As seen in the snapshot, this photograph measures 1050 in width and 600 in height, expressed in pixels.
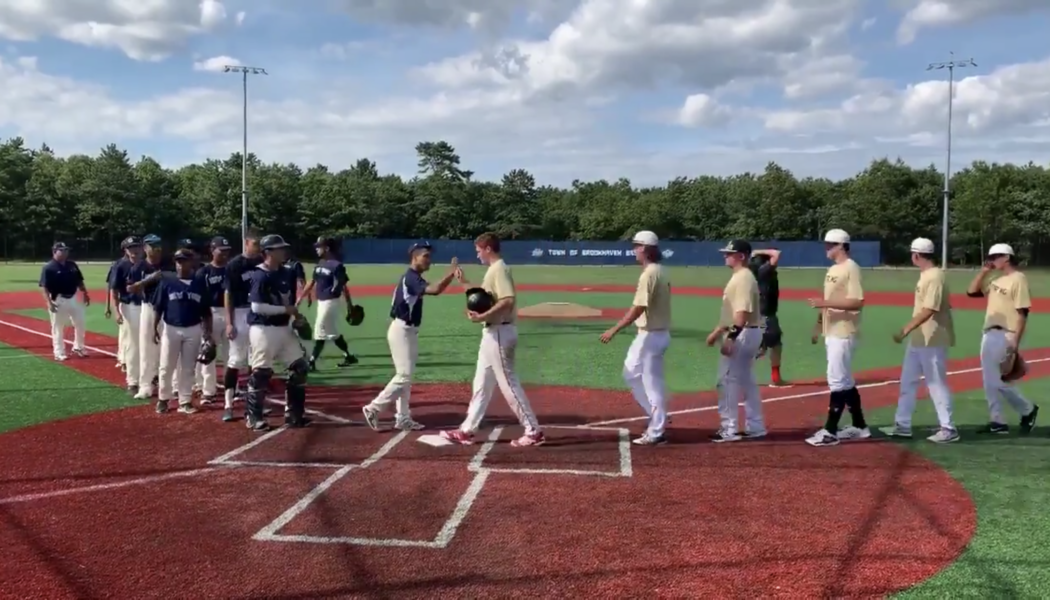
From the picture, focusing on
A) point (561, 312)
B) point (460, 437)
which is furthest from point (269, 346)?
point (561, 312)

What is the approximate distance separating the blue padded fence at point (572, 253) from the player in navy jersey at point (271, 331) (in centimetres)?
5233

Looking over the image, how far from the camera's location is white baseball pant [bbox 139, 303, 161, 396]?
10.6m

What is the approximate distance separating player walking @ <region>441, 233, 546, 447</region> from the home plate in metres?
0.10

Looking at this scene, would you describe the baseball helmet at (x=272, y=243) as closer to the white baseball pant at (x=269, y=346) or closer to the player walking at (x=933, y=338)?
the white baseball pant at (x=269, y=346)

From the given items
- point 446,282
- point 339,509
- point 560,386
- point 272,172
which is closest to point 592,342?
point 560,386

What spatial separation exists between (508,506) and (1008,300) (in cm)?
614

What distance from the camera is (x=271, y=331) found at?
8742 mm

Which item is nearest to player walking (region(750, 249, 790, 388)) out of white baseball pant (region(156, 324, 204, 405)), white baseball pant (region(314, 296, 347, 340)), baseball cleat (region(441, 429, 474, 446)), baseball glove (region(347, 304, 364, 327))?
baseball cleat (region(441, 429, 474, 446))

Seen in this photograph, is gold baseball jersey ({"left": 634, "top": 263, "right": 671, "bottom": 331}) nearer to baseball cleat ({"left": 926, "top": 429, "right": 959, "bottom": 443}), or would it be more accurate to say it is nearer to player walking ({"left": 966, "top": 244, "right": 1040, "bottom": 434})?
baseball cleat ({"left": 926, "top": 429, "right": 959, "bottom": 443})

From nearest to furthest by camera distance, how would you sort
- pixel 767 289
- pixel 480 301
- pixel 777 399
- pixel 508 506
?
pixel 508 506
pixel 480 301
pixel 777 399
pixel 767 289

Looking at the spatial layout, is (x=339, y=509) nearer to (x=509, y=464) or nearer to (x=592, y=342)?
(x=509, y=464)

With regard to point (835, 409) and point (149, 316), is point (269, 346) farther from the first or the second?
point (835, 409)

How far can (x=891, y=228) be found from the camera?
73812 mm

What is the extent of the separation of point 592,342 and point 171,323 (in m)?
8.95
